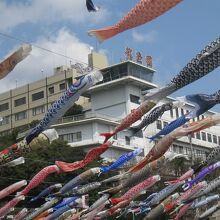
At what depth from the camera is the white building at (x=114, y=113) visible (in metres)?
46.9

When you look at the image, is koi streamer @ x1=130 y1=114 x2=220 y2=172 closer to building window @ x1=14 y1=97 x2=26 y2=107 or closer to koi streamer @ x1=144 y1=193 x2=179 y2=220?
koi streamer @ x1=144 y1=193 x2=179 y2=220

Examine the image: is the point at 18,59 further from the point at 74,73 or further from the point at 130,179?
the point at 74,73

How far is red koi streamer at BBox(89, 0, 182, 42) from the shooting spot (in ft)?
29.8

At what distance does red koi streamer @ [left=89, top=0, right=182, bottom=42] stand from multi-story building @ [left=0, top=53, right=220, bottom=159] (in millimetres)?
31669

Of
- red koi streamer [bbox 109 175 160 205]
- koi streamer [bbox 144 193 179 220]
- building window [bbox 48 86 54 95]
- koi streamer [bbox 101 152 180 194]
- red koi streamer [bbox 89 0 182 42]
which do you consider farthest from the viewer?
building window [bbox 48 86 54 95]

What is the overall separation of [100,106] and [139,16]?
139 feet

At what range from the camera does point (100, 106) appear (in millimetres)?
51781

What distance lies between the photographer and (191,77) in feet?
37.5

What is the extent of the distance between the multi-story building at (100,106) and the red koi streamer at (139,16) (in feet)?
104

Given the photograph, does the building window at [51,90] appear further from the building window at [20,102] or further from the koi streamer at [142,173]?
the koi streamer at [142,173]

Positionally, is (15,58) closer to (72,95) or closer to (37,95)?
(72,95)

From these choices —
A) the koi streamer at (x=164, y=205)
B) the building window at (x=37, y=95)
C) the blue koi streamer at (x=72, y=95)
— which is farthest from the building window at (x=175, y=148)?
the blue koi streamer at (x=72, y=95)

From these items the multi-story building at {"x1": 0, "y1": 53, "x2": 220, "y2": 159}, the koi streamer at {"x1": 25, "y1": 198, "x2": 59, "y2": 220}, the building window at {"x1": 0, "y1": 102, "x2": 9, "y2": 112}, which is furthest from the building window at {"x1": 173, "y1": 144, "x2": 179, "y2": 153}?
the koi streamer at {"x1": 25, "y1": 198, "x2": 59, "y2": 220}

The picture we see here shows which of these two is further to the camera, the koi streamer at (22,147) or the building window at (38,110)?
the building window at (38,110)
